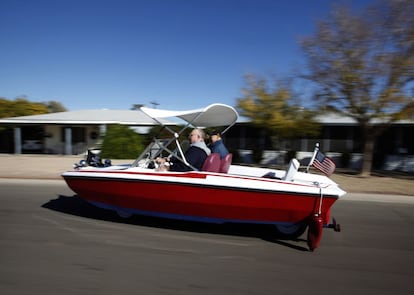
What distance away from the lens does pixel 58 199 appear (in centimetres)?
717

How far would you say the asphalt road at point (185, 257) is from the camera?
125 inches

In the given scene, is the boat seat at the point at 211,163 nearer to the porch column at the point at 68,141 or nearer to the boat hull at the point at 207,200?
the boat hull at the point at 207,200

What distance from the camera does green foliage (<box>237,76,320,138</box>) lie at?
1441 cm

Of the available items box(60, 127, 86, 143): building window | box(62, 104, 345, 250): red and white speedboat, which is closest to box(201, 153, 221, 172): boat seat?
box(62, 104, 345, 250): red and white speedboat

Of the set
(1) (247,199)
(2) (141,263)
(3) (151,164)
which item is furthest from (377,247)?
(3) (151,164)

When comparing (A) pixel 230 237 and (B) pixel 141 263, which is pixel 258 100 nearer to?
(A) pixel 230 237

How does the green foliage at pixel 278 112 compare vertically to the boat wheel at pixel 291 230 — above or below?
above

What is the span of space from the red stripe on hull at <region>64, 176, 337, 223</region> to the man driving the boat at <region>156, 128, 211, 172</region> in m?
0.50

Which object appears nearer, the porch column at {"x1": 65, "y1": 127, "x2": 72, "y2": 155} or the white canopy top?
the white canopy top

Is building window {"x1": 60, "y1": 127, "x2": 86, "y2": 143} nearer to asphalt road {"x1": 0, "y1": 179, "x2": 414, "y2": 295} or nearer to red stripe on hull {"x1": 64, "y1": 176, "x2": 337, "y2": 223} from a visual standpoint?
asphalt road {"x1": 0, "y1": 179, "x2": 414, "y2": 295}

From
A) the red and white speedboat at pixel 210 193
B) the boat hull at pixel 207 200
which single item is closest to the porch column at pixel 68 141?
the red and white speedboat at pixel 210 193

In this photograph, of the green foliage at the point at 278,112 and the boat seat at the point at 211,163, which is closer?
the boat seat at the point at 211,163

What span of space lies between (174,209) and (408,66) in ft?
35.0

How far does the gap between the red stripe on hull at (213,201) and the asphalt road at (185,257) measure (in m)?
0.38
